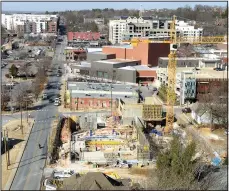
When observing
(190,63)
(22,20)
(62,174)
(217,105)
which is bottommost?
(62,174)

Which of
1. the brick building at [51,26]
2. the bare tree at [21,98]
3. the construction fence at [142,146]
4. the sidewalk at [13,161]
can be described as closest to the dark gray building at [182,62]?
the bare tree at [21,98]

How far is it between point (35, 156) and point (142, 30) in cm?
1093

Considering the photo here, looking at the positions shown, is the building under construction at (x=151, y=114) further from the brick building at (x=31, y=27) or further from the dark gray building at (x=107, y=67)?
the brick building at (x=31, y=27)

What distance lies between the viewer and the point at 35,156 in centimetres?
412

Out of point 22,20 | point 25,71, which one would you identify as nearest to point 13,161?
point 25,71

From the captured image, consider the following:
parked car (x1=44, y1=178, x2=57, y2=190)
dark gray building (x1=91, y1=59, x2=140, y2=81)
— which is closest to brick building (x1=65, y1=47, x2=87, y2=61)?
dark gray building (x1=91, y1=59, x2=140, y2=81)

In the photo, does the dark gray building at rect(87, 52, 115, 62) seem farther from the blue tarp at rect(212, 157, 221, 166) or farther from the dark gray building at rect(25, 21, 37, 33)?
the dark gray building at rect(25, 21, 37, 33)

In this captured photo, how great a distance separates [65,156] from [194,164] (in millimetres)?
1415

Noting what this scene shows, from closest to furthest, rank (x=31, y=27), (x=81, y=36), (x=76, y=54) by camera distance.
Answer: (x=76, y=54) < (x=81, y=36) < (x=31, y=27)

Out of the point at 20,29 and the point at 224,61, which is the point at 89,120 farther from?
the point at 20,29

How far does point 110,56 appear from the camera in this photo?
9938mm

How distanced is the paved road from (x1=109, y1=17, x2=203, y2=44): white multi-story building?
871cm

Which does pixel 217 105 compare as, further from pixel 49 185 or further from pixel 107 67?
pixel 107 67

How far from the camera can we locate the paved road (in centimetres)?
347
